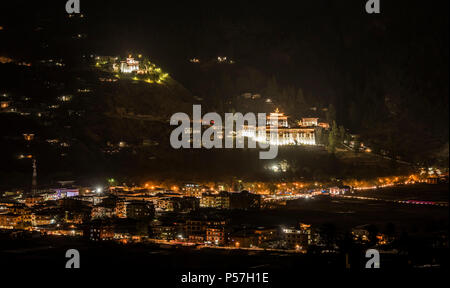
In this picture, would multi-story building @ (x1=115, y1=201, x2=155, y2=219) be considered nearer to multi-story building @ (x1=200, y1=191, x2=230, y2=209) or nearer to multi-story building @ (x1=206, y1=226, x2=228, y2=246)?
multi-story building @ (x1=200, y1=191, x2=230, y2=209)

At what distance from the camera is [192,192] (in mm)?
48125

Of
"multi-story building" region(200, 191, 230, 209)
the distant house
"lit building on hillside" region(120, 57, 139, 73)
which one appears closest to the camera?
"multi-story building" region(200, 191, 230, 209)

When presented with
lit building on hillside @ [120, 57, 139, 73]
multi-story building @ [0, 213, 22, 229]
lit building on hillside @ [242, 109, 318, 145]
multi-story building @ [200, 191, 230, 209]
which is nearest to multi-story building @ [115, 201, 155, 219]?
multi-story building @ [200, 191, 230, 209]

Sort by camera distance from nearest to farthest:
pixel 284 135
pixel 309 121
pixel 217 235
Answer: pixel 217 235
pixel 284 135
pixel 309 121

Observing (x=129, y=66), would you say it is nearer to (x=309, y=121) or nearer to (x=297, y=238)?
(x=309, y=121)

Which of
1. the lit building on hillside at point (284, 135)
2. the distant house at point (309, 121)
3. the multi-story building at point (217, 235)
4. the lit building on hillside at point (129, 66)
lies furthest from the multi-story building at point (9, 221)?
the distant house at point (309, 121)

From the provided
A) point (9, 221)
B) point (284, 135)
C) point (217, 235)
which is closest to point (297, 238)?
point (217, 235)

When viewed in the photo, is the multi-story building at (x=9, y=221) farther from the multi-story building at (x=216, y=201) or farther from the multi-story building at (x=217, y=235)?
the multi-story building at (x=216, y=201)

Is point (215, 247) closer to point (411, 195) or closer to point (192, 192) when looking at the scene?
point (192, 192)

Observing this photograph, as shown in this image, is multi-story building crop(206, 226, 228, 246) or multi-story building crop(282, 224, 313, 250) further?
multi-story building crop(206, 226, 228, 246)

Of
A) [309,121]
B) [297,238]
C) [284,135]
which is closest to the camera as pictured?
[297,238]

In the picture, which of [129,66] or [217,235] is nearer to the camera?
[217,235]

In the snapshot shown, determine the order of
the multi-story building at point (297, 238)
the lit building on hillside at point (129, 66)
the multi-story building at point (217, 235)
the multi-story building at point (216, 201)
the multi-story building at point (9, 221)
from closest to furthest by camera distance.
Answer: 1. the multi-story building at point (297, 238)
2. the multi-story building at point (217, 235)
3. the multi-story building at point (9, 221)
4. the multi-story building at point (216, 201)
5. the lit building on hillside at point (129, 66)
